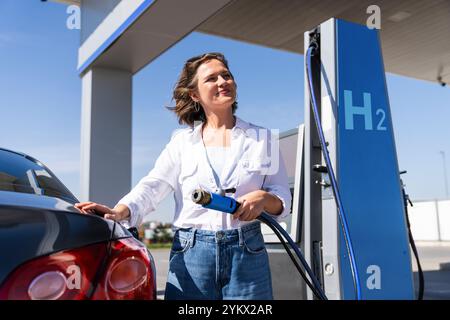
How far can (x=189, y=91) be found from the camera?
2.01 m

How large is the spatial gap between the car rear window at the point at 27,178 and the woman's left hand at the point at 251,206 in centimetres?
60

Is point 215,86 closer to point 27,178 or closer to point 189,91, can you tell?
point 189,91

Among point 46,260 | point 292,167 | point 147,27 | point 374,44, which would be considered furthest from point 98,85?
point 46,260

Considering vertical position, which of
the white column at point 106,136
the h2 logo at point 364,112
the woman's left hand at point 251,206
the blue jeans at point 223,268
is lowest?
the blue jeans at point 223,268

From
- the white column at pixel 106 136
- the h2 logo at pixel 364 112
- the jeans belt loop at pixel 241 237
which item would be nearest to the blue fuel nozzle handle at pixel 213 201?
the jeans belt loop at pixel 241 237

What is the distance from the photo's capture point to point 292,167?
10.7 ft

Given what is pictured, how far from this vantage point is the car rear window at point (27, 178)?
1.55m

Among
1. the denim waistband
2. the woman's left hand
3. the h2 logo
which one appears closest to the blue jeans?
the denim waistband

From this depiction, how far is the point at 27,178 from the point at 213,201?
0.68 m

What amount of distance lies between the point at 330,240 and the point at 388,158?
487 mm

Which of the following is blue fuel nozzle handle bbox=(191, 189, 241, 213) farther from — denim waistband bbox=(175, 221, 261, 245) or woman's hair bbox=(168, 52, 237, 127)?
woman's hair bbox=(168, 52, 237, 127)

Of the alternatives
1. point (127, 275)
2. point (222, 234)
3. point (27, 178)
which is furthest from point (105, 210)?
point (127, 275)

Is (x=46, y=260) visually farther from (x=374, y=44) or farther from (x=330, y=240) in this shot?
(x=374, y=44)

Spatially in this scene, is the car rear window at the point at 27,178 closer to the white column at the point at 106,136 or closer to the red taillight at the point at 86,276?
the red taillight at the point at 86,276
